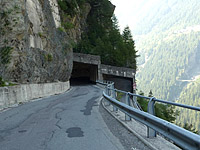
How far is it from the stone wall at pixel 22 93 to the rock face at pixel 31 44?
2.60ft

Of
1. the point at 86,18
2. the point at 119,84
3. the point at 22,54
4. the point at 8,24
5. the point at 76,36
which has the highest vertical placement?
the point at 86,18

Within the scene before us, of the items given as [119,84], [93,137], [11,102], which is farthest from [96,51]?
[93,137]

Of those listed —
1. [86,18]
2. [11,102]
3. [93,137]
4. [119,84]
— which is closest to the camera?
[93,137]

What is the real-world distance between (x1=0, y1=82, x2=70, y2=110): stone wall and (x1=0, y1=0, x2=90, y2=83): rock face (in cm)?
79

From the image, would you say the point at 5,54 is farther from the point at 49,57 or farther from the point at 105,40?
the point at 105,40

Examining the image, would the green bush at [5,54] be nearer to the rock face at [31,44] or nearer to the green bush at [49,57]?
the rock face at [31,44]

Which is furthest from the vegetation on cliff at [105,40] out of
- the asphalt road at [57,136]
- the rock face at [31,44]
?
the asphalt road at [57,136]

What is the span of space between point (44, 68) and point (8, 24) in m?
6.53

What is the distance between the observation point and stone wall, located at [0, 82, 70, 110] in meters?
12.0

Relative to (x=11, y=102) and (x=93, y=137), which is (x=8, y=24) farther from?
(x=93, y=137)

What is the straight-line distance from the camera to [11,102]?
42.1 ft

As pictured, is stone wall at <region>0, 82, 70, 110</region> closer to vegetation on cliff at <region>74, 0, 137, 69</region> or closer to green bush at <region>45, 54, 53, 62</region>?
green bush at <region>45, 54, 53, 62</region>

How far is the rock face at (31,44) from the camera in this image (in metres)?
15.5

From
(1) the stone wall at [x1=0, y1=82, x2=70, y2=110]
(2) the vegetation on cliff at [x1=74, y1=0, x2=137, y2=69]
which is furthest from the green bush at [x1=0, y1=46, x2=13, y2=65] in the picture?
(2) the vegetation on cliff at [x1=74, y1=0, x2=137, y2=69]
